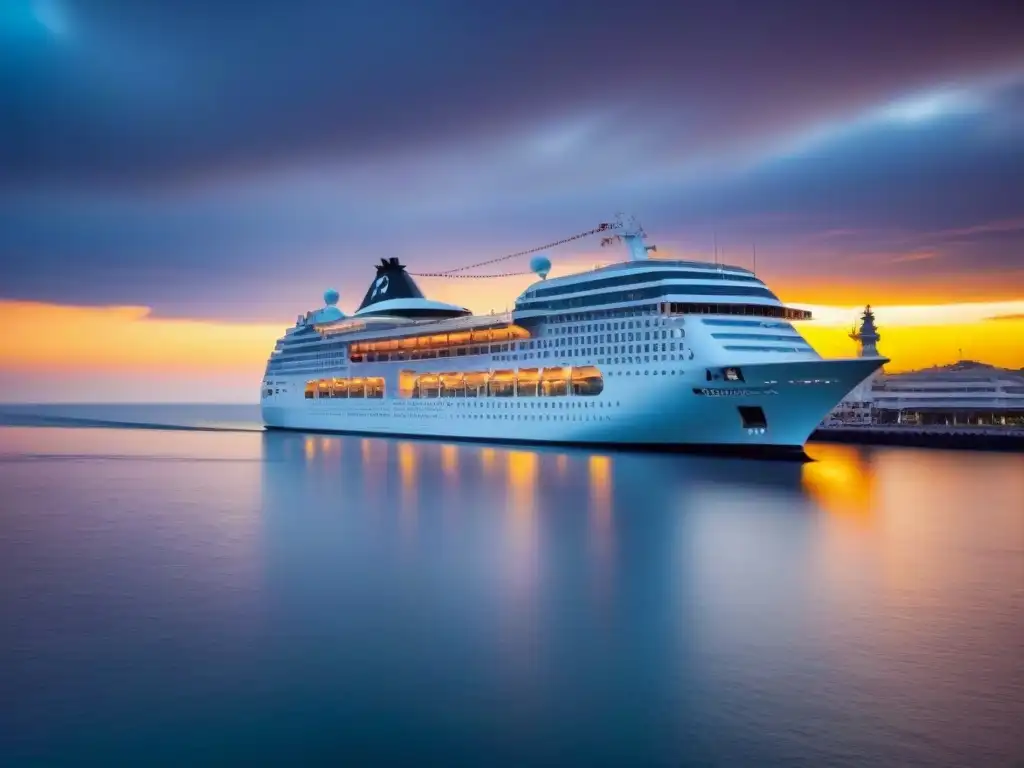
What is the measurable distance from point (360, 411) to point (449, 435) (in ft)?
51.4

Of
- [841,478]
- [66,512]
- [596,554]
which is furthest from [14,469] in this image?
[841,478]

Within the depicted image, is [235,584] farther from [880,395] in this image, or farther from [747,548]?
[880,395]

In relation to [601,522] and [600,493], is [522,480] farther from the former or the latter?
[601,522]

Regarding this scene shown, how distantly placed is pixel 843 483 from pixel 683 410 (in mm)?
10135

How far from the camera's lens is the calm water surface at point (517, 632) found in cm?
1169

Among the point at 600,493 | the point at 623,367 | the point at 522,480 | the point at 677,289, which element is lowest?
the point at 600,493

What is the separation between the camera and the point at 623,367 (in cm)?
5459

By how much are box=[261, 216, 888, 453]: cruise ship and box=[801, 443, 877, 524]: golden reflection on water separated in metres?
3.68

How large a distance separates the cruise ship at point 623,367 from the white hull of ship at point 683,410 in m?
0.08

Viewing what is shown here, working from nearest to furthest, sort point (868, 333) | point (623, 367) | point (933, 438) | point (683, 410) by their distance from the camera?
point (683, 410)
point (623, 367)
point (933, 438)
point (868, 333)

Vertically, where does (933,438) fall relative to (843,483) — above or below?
above

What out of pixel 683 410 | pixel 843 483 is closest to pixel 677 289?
pixel 683 410

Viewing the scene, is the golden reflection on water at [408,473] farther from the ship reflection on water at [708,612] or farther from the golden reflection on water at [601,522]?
the golden reflection on water at [601,522]

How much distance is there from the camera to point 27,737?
11547 mm
